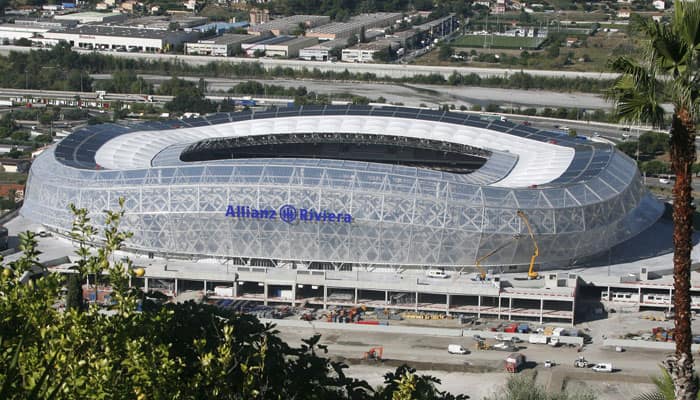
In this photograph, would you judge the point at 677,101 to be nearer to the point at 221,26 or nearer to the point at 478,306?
the point at 478,306

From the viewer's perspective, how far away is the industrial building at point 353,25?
126375 millimetres

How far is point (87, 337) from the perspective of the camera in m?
13.8

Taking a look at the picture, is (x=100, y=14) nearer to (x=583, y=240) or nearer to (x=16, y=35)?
(x=16, y=35)

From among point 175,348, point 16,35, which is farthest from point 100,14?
point 175,348

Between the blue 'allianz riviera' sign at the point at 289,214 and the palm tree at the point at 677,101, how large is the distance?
103 feet

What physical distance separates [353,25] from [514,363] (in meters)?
98.7

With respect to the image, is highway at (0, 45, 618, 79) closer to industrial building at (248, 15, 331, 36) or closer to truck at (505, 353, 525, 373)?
industrial building at (248, 15, 331, 36)

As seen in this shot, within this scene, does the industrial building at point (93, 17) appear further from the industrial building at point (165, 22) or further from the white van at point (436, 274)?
the white van at point (436, 274)

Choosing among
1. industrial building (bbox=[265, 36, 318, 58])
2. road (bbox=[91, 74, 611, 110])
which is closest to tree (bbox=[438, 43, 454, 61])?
road (bbox=[91, 74, 611, 110])

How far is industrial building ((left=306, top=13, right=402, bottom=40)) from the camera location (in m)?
126

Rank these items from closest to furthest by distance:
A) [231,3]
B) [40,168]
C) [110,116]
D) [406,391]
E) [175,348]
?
[406,391] → [175,348] → [40,168] → [110,116] → [231,3]

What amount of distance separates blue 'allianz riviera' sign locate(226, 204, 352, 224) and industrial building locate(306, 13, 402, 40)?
8068 centimetres

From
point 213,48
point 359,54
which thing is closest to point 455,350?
point 359,54

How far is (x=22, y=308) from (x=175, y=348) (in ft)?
14.7
